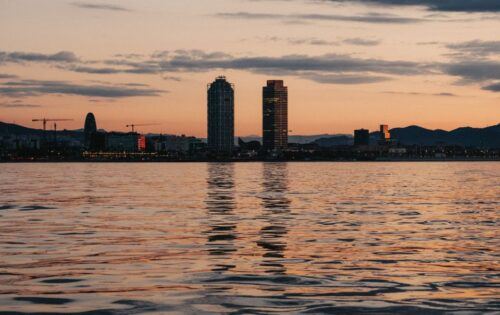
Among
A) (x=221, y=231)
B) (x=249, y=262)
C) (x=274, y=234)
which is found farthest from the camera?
(x=221, y=231)

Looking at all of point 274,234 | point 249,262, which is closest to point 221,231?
point 274,234

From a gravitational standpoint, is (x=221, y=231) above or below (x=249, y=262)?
below

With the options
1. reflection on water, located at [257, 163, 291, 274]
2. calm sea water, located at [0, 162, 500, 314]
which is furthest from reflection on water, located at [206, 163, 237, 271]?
reflection on water, located at [257, 163, 291, 274]

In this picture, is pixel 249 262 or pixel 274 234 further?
pixel 274 234

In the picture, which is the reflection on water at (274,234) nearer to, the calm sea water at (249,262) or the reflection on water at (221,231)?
the calm sea water at (249,262)

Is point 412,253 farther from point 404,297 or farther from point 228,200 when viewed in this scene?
point 228,200

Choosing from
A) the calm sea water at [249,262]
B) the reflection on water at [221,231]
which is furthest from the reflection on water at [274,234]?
the reflection on water at [221,231]

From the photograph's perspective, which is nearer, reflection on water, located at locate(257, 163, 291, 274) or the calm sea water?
the calm sea water

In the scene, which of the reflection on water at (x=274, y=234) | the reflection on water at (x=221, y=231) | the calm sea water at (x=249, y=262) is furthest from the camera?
the reflection on water at (x=221, y=231)

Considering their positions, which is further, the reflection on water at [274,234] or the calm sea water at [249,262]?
the reflection on water at [274,234]

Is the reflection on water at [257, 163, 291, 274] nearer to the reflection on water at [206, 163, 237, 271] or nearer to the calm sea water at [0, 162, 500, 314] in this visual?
the calm sea water at [0, 162, 500, 314]

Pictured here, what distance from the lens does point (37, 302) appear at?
73.5 ft

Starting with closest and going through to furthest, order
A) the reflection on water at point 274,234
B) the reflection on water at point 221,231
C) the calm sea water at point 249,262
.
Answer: the calm sea water at point 249,262 → the reflection on water at point 274,234 → the reflection on water at point 221,231

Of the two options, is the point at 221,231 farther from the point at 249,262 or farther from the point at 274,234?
the point at 249,262
